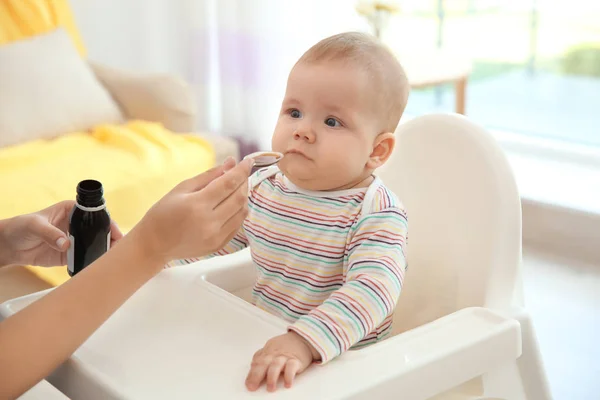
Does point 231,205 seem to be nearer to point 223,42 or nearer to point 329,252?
point 329,252

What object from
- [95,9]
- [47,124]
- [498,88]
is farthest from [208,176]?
[498,88]

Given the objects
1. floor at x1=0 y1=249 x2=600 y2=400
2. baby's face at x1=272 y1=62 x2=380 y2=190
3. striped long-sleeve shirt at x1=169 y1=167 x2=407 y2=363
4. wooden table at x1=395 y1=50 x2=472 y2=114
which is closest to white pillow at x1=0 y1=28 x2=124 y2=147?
floor at x1=0 y1=249 x2=600 y2=400

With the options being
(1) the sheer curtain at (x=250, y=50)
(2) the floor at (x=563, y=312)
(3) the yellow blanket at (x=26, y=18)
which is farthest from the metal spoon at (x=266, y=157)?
(1) the sheer curtain at (x=250, y=50)

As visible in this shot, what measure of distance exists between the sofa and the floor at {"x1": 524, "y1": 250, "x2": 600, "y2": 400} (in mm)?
1135

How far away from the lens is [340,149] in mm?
1173

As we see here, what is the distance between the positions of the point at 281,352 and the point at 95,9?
3073 mm

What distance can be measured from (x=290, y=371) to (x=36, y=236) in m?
0.48

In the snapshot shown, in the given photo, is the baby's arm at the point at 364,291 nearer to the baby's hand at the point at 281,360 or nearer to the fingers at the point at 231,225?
the baby's hand at the point at 281,360

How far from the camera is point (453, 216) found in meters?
1.32

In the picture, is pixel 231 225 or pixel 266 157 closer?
pixel 231 225

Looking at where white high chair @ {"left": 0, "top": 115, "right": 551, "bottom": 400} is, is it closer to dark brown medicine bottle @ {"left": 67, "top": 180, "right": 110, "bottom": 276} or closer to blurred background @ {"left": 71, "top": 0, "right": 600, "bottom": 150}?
dark brown medicine bottle @ {"left": 67, "top": 180, "right": 110, "bottom": 276}

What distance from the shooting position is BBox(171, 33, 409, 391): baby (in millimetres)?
1157

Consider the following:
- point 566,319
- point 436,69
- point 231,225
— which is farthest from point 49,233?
point 436,69

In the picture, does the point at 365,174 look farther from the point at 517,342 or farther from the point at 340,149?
the point at 517,342
